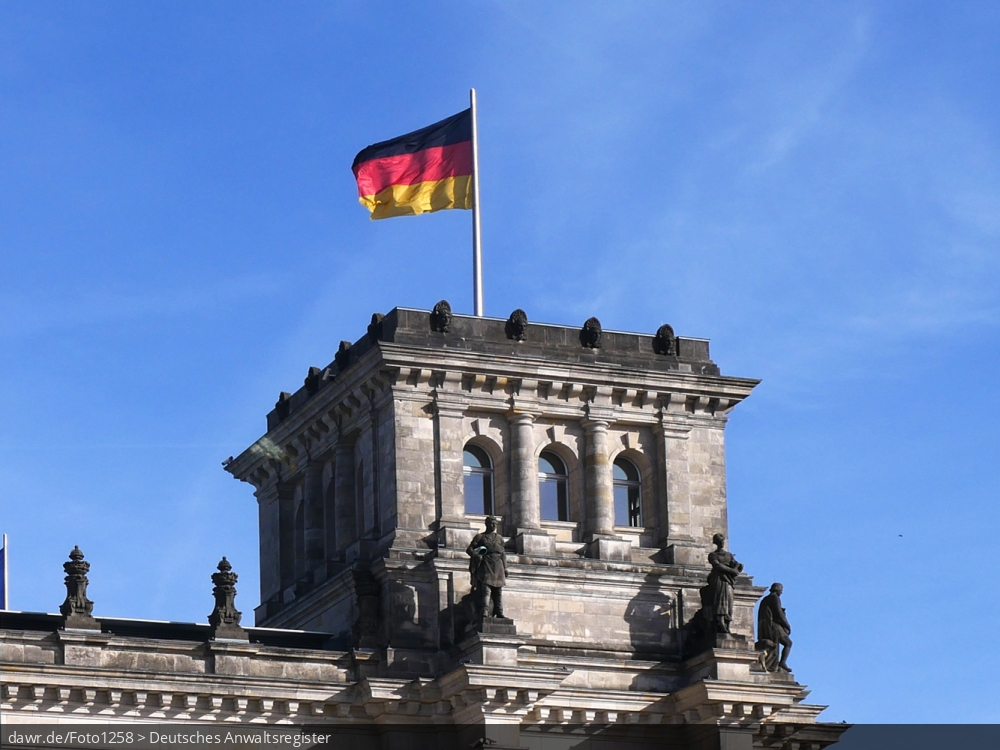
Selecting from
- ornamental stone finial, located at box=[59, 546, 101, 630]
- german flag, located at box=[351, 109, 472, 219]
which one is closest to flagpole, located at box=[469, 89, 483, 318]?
german flag, located at box=[351, 109, 472, 219]

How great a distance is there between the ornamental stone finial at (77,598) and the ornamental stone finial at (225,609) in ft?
9.11

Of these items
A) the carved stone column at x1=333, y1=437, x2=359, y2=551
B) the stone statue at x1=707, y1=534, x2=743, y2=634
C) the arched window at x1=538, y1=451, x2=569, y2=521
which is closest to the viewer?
the stone statue at x1=707, y1=534, x2=743, y2=634

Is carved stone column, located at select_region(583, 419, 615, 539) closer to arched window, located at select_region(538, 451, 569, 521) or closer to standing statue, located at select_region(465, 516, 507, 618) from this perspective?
arched window, located at select_region(538, 451, 569, 521)

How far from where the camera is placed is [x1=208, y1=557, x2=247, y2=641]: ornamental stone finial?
54.3 m

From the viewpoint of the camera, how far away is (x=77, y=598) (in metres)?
53.2

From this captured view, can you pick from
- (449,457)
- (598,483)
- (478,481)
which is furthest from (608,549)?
(449,457)

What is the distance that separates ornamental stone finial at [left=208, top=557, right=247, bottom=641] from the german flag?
427 inches

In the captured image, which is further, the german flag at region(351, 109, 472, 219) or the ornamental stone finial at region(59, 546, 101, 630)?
the german flag at region(351, 109, 472, 219)

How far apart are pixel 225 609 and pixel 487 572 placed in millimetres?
5880

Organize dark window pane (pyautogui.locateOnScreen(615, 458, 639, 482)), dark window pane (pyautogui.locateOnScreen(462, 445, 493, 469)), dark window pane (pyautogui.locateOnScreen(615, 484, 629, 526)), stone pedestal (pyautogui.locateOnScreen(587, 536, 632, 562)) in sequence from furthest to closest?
1. dark window pane (pyautogui.locateOnScreen(615, 458, 639, 482))
2. dark window pane (pyautogui.locateOnScreen(615, 484, 629, 526))
3. dark window pane (pyautogui.locateOnScreen(462, 445, 493, 469))
4. stone pedestal (pyautogui.locateOnScreen(587, 536, 632, 562))

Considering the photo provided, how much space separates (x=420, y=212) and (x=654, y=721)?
13.9 metres

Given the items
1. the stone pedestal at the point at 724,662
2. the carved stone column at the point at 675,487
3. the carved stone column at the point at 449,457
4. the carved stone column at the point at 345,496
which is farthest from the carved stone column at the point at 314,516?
the stone pedestal at the point at 724,662

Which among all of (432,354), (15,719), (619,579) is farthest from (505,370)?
(15,719)

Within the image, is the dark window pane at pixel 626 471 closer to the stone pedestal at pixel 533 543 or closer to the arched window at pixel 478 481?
the stone pedestal at pixel 533 543
